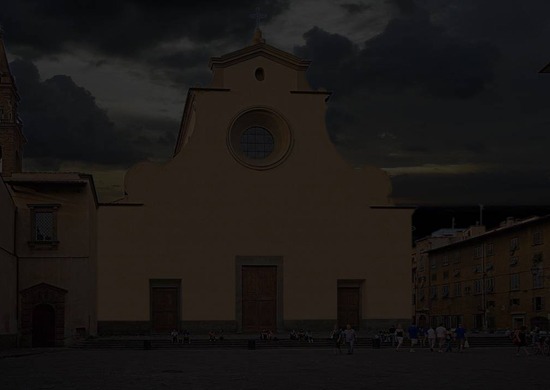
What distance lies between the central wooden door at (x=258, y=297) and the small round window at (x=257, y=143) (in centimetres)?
655

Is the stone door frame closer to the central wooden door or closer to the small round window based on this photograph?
the central wooden door

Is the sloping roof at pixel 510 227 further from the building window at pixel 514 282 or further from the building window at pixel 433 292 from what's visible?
the building window at pixel 433 292

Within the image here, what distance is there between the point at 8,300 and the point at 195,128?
16446 mm

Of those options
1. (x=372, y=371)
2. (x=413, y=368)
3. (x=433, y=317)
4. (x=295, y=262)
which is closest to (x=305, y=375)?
(x=372, y=371)

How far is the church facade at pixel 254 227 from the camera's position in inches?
2067

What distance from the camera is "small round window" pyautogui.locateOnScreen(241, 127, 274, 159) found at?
181 ft

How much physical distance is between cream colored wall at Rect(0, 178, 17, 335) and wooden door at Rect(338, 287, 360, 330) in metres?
18.8

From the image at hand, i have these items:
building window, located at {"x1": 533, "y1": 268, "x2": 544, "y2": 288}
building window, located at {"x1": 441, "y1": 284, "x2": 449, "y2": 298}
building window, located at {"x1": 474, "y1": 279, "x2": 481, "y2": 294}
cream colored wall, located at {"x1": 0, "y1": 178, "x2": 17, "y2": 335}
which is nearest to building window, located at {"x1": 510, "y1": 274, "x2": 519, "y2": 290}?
building window, located at {"x1": 533, "y1": 268, "x2": 544, "y2": 288}

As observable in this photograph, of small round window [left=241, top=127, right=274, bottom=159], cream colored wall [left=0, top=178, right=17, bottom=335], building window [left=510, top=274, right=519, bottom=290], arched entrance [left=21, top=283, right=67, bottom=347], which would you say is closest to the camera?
cream colored wall [left=0, top=178, right=17, bottom=335]

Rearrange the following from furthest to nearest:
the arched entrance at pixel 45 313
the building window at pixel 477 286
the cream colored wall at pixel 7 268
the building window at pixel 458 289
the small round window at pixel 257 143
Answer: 1. the building window at pixel 458 289
2. the building window at pixel 477 286
3. the small round window at pixel 257 143
4. the arched entrance at pixel 45 313
5. the cream colored wall at pixel 7 268

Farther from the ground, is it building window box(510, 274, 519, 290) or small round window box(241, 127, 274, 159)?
small round window box(241, 127, 274, 159)

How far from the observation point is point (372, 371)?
27000 millimetres

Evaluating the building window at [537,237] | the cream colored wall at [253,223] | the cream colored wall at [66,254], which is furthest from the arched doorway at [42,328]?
the building window at [537,237]

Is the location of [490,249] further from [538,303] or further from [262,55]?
[262,55]
